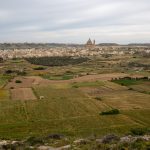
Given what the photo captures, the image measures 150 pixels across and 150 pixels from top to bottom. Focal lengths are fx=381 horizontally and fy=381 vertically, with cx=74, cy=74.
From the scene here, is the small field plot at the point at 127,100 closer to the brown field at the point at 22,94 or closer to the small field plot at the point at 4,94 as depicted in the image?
the brown field at the point at 22,94

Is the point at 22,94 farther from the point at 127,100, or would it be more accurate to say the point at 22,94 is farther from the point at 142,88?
the point at 142,88

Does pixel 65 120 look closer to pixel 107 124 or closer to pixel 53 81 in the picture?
pixel 107 124

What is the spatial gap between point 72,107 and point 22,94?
13.7 meters

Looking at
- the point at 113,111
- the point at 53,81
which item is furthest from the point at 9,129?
the point at 53,81

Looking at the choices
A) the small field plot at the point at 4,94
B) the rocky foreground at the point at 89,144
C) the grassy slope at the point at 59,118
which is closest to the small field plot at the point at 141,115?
the grassy slope at the point at 59,118

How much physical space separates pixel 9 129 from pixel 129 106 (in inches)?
639

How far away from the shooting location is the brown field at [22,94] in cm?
4774

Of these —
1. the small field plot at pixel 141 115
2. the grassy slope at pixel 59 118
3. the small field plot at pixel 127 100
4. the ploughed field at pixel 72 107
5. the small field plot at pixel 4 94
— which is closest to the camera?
the grassy slope at pixel 59 118

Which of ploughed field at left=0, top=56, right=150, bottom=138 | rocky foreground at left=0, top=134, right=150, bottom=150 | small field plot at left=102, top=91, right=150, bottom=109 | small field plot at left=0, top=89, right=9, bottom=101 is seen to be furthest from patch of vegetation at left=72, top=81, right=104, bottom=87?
rocky foreground at left=0, top=134, right=150, bottom=150

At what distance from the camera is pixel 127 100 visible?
45219mm

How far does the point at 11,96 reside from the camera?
163 ft

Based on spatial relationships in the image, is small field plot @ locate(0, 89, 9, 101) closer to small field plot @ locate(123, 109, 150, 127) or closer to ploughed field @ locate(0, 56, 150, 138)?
ploughed field @ locate(0, 56, 150, 138)

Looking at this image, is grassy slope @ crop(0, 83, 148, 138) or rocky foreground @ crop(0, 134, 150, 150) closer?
rocky foreground @ crop(0, 134, 150, 150)

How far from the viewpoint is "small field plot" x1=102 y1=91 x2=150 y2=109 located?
41125mm
